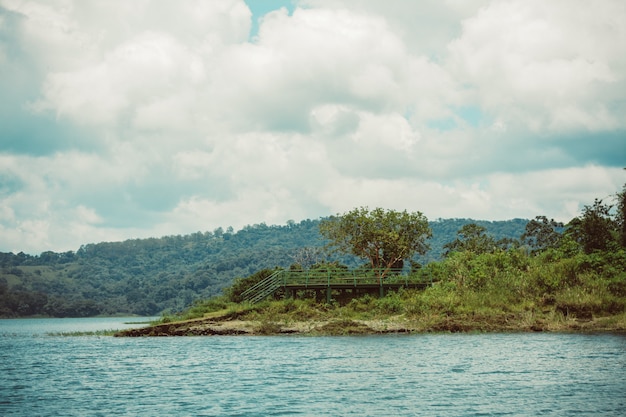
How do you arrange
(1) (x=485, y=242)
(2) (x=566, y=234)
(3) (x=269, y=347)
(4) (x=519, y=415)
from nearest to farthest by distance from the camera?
(4) (x=519, y=415)
(3) (x=269, y=347)
(2) (x=566, y=234)
(1) (x=485, y=242)

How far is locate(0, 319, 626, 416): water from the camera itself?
25.7 metres

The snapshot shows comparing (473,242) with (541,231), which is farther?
(541,231)

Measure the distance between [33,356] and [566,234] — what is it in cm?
5078

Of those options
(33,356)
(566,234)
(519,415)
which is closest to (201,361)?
(33,356)

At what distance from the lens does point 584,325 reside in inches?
2100

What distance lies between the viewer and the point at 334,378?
32531 mm

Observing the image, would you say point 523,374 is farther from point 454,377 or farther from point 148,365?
point 148,365

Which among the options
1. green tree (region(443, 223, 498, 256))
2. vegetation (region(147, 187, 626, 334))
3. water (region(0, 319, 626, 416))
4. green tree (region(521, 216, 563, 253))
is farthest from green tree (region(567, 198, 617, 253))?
green tree (region(521, 216, 563, 253))

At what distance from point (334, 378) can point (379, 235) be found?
44.4 meters

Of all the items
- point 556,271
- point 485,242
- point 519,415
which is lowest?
point 519,415

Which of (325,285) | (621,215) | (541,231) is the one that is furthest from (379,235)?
(541,231)

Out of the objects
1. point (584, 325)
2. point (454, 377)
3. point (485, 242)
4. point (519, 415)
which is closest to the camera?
point (519, 415)

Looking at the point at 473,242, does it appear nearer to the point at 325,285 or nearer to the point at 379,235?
the point at 379,235

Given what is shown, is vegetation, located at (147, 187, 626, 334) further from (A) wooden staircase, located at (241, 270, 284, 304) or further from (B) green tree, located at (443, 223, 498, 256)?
(B) green tree, located at (443, 223, 498, 256)
